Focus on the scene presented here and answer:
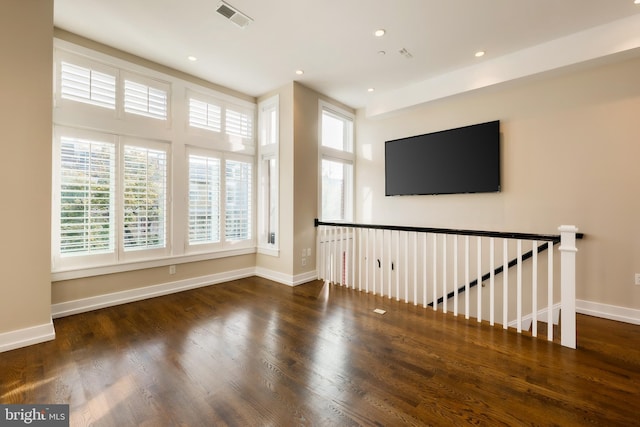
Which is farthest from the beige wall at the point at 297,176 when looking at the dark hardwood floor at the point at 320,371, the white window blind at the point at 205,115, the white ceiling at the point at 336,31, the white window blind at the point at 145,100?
the white window blind at the point at 145,100

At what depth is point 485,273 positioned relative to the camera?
3.95m

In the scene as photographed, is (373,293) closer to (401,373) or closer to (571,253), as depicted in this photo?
(401,373)

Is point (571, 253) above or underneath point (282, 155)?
underneath

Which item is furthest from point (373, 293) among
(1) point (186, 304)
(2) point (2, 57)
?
(2) point (2, 57)

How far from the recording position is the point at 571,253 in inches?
94.2

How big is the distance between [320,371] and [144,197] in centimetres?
309

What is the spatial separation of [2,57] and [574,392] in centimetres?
496

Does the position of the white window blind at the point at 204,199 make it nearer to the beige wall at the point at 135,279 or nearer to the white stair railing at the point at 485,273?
the beige wall at the point at 135,279

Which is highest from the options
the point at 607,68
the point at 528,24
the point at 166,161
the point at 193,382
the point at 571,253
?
the point at 528,24

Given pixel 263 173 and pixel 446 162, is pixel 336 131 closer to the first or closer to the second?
pixel 263 173

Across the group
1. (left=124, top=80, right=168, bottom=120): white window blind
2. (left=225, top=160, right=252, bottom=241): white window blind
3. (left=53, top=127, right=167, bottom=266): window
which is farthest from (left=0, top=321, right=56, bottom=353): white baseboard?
(left=124, top=80, right=168, bottom=120): white window blind

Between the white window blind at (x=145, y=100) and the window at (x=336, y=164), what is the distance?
2391 mm

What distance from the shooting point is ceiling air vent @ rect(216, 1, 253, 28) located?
8.69 ft

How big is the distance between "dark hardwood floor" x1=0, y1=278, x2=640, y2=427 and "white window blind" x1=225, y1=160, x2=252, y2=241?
1708 millimetres
